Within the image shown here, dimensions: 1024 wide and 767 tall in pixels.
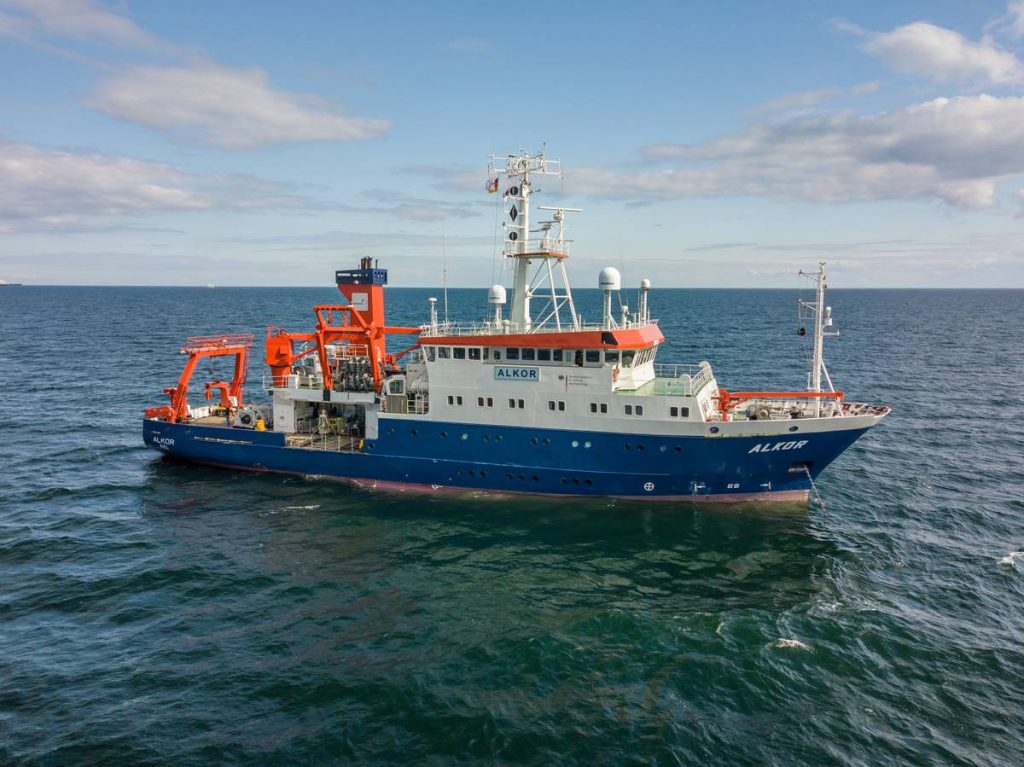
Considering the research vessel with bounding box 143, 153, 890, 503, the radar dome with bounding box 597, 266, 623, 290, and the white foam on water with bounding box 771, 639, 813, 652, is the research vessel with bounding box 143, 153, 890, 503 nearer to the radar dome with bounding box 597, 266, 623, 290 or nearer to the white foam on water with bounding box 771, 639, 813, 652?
the radar dome with bounding box 597, 266, 623, 290

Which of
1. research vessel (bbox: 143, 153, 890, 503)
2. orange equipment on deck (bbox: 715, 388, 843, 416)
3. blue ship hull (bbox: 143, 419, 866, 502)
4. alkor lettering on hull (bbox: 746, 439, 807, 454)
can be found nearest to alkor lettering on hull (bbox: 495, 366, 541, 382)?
research vessel (bbox: 143, 153, 890, 503)

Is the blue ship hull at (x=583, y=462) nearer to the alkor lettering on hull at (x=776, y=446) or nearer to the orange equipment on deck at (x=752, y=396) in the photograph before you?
the alkor lettering on hull at (x=776, y=446)

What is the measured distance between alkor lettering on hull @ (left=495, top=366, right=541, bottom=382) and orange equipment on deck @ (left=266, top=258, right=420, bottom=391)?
17.4ft

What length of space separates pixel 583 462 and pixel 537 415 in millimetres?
2645

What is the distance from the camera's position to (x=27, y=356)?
59500mm

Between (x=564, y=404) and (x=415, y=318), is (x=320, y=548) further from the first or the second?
(x=415, y=318)

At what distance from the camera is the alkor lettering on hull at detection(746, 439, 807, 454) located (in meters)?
23.5

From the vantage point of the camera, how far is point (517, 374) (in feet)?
82.7

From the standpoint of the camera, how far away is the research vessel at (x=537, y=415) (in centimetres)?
2378

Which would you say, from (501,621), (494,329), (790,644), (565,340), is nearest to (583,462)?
(565,340)

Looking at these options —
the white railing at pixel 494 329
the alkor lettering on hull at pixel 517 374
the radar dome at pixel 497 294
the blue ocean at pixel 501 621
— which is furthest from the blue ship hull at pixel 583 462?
the radar dome at pixel 497 294

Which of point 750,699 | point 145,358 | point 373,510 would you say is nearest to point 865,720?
point 750,699

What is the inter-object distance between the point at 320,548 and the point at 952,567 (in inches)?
833

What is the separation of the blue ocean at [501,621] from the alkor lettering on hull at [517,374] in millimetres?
5093
